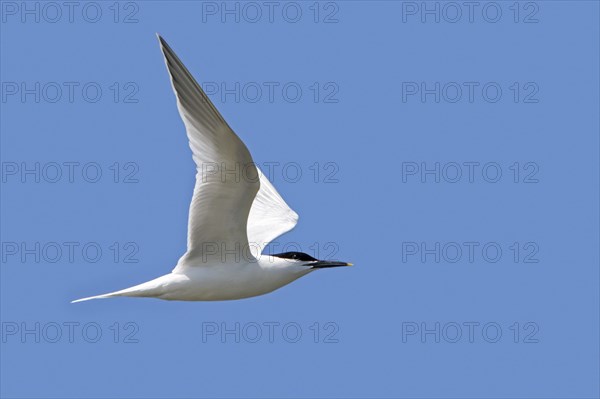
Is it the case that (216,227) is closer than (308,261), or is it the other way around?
(216,227)

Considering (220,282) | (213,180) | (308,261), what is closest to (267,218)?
(308,261)

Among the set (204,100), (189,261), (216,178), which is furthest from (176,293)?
(204,100)

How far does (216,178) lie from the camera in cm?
1105

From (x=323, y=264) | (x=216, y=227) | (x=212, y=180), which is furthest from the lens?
(x=323, y=264)

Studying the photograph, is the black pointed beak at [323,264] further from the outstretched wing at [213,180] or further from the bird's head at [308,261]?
the outstretched wing at [213,180]

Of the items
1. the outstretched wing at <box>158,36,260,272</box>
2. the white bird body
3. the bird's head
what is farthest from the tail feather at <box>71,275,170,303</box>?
the bird's head

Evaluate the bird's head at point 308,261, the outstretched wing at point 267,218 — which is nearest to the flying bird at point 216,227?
the bird's head at point 308,261

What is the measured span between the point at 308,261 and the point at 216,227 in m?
1.18

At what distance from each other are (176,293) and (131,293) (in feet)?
1.52

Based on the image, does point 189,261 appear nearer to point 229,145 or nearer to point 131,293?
point 131,293

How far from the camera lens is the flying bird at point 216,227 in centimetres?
1059

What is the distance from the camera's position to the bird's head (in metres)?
12.0

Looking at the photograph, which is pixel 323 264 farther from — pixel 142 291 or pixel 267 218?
pixel 142 291

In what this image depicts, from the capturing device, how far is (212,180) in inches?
436
